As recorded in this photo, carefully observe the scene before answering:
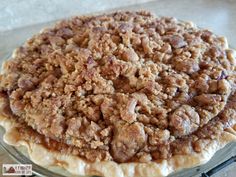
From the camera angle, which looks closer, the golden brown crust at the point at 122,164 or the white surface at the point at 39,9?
the golden brown crust at the point at 122,164

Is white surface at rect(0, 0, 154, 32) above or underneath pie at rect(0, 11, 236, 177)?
underneath

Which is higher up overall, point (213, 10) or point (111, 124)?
point (111, 124)

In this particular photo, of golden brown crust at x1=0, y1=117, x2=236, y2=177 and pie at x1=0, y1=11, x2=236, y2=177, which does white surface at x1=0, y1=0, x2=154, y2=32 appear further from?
golden brown crust at x1=0, y1=117, x2=236, y2=177

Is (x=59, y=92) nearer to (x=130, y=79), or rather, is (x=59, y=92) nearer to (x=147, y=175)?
(x=130, y=79)

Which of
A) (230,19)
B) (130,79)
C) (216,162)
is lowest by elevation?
(230,19)

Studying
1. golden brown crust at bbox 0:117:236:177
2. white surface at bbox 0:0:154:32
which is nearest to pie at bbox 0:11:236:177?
golden brown crust at bbox 0:117:236:177

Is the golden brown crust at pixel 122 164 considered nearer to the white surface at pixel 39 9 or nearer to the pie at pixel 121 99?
the pie at pixel 121 99

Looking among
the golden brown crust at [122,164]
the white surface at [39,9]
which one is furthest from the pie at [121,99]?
the white surface at [39,9]

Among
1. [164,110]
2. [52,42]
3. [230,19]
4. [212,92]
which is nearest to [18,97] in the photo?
[52,42]

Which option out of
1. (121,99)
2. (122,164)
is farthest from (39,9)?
(122,164)
